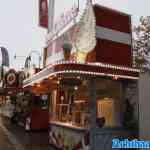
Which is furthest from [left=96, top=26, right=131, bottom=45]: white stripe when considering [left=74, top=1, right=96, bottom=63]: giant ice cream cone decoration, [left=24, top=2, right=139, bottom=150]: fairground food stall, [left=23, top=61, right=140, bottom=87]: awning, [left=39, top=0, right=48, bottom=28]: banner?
[left=39, top=0, right=48, bottom=28]: banner

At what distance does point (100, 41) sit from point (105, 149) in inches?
149

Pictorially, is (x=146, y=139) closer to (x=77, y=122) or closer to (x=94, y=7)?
(x=77, y=122)

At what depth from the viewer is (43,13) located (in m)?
20.7

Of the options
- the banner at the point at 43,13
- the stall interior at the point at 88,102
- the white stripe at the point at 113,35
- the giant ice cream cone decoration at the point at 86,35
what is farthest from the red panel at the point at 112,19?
the banner at the point at 43,13

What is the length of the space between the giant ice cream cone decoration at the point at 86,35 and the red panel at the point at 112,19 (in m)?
0.32

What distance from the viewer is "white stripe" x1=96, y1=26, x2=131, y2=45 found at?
1276cm

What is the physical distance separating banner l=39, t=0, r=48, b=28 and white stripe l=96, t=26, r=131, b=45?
7734 mm

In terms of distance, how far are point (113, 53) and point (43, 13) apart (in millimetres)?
8654

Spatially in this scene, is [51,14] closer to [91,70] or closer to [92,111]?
[92,111]

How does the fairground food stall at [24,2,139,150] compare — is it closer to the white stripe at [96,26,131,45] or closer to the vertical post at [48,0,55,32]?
the white stripe at [96,26,131,45]

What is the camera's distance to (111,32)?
13.2m

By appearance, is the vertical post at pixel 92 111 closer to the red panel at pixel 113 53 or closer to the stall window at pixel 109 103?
the stall window at pixel 109 103

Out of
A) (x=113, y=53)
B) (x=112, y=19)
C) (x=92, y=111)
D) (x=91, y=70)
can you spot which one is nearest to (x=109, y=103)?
(x=92, y=111)

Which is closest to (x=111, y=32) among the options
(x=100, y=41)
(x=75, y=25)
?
(x=100, y=41)
